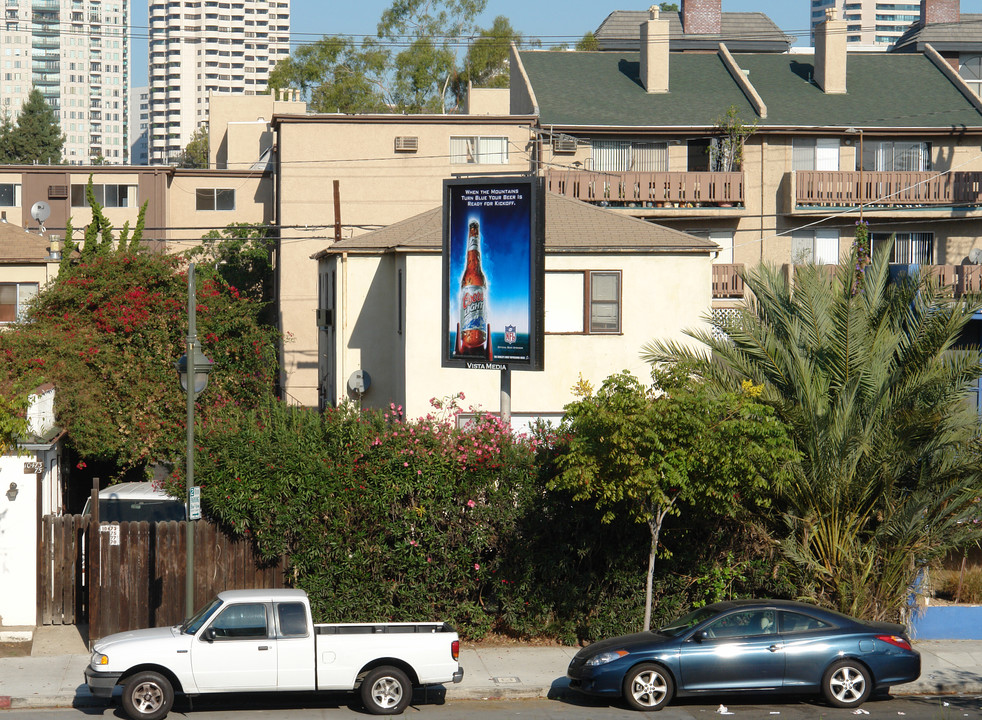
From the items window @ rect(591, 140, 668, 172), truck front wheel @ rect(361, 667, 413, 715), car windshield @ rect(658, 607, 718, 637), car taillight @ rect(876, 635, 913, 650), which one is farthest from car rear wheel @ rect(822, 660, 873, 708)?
window @ rect(591, 140, 668, 172)

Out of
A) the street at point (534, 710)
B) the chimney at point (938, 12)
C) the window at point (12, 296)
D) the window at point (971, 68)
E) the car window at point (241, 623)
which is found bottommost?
the street at point (534, 710)

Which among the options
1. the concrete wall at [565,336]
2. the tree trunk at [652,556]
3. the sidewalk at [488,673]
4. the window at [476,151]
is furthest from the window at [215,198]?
the tree trunk at [652,556]

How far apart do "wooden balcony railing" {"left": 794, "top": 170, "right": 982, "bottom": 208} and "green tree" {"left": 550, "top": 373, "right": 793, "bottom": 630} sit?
85.7ft

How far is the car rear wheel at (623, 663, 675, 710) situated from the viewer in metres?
13.8

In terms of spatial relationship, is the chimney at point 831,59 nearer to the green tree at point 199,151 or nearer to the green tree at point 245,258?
the green tree at point 245,258

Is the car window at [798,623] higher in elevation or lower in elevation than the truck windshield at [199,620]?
lower

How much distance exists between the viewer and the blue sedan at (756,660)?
13.8 meters

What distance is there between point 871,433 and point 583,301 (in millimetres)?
8919

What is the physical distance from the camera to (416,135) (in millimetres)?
41656

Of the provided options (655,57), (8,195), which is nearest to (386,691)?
(655,57)

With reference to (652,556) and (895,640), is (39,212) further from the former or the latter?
(895,640)

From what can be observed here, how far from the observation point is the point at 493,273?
17.6 metres

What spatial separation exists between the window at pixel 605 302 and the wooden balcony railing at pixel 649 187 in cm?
1479

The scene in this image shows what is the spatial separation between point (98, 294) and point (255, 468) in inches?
435
